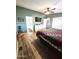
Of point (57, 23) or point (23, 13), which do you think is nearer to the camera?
point (23, 13)

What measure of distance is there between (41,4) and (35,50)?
614 millimetres

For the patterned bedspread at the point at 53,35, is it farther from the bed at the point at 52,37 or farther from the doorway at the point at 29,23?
the doorway at the point at 29,23

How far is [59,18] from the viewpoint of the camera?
144 centimetres

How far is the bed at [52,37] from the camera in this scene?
55.3 inches

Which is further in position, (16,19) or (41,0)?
(41,0)

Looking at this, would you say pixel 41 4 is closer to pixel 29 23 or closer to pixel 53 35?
pixel 29 23

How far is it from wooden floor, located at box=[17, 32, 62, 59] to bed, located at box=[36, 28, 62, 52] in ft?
0.20

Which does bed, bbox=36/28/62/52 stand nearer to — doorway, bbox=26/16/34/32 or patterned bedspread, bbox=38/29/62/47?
patterned bedspread, bbox=38/29/62/47

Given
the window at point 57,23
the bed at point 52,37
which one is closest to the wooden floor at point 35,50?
the bed at point 52,37

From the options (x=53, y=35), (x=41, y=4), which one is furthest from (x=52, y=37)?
(x=41, y=4)

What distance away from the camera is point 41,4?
1.45 m
